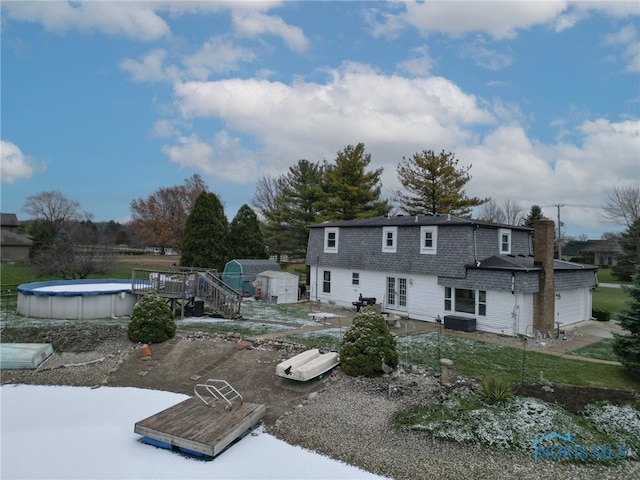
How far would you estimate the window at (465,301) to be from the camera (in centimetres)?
1678

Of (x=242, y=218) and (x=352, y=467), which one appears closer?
(x=352, y=467)

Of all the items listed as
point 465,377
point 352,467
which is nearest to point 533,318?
point 465,377

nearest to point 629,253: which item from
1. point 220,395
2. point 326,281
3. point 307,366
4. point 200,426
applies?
point 326,281

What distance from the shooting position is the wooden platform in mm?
6488

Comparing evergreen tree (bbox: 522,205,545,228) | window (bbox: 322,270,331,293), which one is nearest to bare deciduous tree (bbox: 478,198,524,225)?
evergreen tree (bbox: 522,205,545,228)

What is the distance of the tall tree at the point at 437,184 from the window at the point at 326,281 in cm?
1519

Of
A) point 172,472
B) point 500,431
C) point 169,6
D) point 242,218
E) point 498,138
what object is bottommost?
point 172,472

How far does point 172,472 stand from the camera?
604 centimetres

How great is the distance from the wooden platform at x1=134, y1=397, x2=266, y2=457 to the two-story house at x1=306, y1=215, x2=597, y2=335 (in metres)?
11.8

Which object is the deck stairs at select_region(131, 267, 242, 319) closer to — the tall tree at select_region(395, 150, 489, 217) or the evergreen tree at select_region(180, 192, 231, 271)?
the evergreen tree at select_region(180, 192, 231, 271)

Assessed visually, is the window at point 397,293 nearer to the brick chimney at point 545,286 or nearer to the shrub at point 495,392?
the brick chimney at point 545,286

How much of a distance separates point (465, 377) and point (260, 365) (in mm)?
5234

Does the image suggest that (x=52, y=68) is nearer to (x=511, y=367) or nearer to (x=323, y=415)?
(x=323, y=415)

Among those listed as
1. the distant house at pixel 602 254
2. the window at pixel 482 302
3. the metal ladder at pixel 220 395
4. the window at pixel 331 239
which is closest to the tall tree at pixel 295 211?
the window at pixel 331 239
